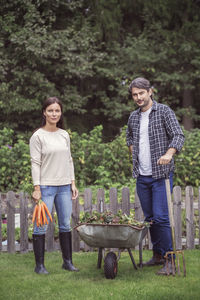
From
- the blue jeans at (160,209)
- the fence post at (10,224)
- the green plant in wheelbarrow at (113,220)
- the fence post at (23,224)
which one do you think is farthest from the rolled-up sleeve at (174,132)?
the fence post at (10,224)

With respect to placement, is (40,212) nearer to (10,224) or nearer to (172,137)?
(10,224)

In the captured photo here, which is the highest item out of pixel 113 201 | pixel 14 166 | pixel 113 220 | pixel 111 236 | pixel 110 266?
pixel 14 166

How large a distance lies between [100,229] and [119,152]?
16.0ft

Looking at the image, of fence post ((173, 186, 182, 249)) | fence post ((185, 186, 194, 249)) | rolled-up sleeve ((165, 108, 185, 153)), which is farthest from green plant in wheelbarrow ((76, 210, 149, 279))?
fence post ((185, 186, 194, 249))

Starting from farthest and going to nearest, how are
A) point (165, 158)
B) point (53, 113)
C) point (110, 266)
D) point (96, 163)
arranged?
point (96, 163) < point (53, 113) < point (110, 266) < point (165, 158)

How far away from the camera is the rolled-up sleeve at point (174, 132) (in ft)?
13.8

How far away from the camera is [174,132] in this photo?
4316 millimetres

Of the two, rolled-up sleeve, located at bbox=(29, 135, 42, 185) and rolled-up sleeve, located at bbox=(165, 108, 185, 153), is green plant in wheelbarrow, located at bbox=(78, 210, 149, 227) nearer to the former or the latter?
rolled-up sleeve, located at bbox=(29, 135, 42, 185)

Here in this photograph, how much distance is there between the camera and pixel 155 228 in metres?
4.57

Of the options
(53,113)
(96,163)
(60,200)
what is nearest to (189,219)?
(60,200)

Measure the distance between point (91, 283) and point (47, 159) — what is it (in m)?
1.26

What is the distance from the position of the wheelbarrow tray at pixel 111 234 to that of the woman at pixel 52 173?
43cm

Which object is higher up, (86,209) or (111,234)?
(86,209)

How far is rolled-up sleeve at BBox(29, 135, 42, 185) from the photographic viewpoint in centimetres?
434
